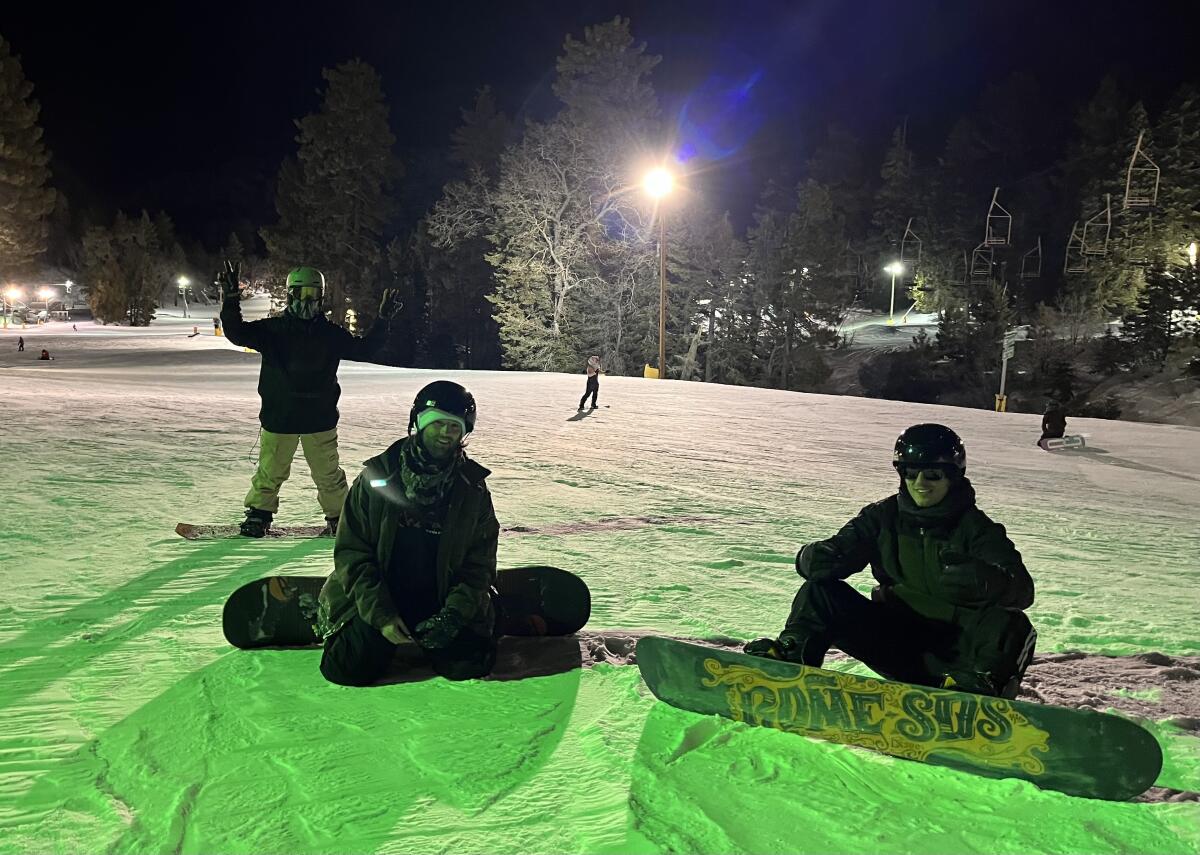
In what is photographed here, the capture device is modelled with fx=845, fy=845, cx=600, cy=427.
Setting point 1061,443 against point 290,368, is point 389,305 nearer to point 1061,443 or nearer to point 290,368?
point 290,368

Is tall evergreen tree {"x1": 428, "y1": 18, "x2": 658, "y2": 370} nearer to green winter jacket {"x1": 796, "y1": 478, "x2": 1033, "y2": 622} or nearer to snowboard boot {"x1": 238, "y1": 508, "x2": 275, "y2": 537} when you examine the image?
snowboard boot {"x1": 238, "y1": 508, "x2": 275, "y2": 537}

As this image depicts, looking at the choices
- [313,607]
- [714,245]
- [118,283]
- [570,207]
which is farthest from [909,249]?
[313,607]

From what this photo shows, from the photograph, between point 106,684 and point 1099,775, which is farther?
point 106,684

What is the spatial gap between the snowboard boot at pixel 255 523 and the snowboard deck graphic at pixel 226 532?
4cm

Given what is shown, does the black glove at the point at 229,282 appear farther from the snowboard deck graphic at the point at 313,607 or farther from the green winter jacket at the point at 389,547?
the green winter jacket at the point at 389,547

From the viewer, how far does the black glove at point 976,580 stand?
9.17ft

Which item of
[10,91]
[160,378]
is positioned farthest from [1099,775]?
[10,91]

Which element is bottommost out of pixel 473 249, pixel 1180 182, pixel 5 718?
pixel 5 718

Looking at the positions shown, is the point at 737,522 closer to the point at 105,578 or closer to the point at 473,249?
the point at 105,578

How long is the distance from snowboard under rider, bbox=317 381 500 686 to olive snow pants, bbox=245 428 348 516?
7.58 ft

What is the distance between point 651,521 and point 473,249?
148 ft

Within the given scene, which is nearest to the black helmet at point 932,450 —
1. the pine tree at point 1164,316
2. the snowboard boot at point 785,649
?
the snowboard boot at point 785,649

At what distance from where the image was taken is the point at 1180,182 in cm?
4066

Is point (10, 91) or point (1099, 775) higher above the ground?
point (10, 91)
